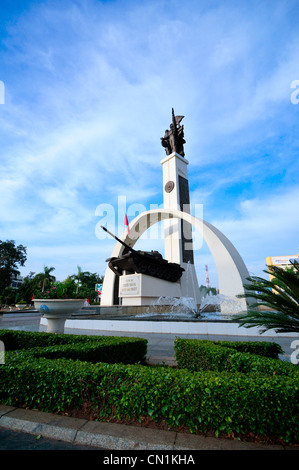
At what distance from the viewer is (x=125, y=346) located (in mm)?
4203

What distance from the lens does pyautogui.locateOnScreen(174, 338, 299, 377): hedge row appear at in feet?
8.92

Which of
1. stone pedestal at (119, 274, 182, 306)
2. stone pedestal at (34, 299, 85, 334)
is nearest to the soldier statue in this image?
stone pedestal at (119, 274, 182, 306)

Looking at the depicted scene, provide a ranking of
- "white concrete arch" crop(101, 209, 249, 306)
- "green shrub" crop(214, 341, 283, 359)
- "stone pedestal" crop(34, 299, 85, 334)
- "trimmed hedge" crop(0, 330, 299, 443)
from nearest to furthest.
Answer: "trimmed hedge" crop(0, 330, 299, 443) < "green shrub" crop(214, 341, 283, 359) < "stone pedestal" crop(34, 299, 85, 334) < "white concrete arch" crop(101, 209, 249, 306)

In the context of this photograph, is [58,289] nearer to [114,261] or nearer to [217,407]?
[217,407]

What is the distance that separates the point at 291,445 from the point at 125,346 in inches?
112

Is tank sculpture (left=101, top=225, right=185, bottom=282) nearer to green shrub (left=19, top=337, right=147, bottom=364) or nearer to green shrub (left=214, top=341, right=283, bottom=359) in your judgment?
green shrub (left=19, top=337, right=147, bottom=364)

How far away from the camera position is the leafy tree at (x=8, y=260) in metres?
34.8

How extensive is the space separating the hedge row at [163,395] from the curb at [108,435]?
0.11 metres

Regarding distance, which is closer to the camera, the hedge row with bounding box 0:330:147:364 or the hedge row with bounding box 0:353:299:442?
the hedge row with bounding box 0:353:299:442

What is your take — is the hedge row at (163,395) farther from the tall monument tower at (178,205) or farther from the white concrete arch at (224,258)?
the tall monument tower at (178,205)

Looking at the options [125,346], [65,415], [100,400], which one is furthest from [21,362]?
[125,346]

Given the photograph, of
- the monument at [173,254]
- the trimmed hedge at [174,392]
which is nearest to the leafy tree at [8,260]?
the monument at [173,254]

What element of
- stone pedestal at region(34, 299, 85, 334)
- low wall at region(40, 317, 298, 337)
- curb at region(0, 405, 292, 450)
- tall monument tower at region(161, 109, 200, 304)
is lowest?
curb at region(0, 405, 292, 450)

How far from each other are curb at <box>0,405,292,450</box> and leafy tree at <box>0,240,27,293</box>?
38.3 metres
